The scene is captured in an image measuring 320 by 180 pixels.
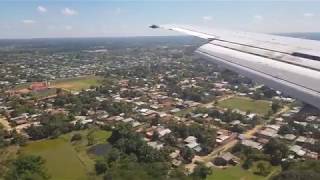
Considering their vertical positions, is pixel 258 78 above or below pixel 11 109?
above

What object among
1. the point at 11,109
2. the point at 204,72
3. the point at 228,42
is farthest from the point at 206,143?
the point at 204,72

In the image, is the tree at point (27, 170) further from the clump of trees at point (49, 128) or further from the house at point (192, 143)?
the house at point (192, 143)

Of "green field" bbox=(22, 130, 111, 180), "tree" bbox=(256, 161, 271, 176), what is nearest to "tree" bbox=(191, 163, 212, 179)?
"tree" bbox=(256, 161, 271, 176)

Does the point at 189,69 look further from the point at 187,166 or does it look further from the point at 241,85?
the point at 187,166

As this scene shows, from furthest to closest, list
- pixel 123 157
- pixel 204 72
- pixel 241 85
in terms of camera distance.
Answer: pixel 204 72 < pixel 241 85 < pixel 123 157

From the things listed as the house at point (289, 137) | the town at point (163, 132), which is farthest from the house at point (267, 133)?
the house at point (289, 137)

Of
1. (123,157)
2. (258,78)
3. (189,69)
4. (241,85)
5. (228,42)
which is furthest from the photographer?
(189,69)

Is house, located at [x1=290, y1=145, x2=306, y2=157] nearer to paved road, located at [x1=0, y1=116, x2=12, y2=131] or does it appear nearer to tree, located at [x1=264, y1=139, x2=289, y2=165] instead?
tree, located at [x1=264, y1=139, x2=289, y2=165]

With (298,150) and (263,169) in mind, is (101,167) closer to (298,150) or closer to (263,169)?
(263,169)
